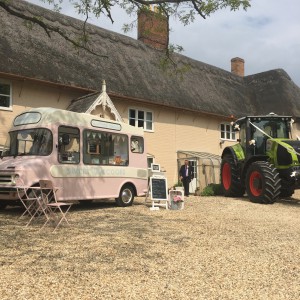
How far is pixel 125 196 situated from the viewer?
13492mm

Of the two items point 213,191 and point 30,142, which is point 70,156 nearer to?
point 30,142

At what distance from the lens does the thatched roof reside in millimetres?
17969

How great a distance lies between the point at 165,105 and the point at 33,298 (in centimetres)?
1841

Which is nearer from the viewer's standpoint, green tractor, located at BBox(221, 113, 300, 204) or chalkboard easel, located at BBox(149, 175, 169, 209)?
chalkboard easel, located at BBox(149, 175, 169, 209)

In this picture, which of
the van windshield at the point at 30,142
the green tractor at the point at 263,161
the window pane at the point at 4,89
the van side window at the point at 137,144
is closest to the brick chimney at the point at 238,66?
the green tractor at the point at 263,161

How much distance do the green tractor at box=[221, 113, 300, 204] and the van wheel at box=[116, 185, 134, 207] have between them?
167 inches

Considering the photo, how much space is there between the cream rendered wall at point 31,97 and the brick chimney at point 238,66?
67.9 feet

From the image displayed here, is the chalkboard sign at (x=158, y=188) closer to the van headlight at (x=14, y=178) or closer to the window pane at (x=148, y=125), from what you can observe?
the van headlight at (x=14, y=178)

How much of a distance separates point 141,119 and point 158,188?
30.7 ft

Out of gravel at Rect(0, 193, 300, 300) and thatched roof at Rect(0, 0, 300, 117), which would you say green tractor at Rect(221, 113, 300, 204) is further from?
thatched roof at Rect(0, 0, 300, 117)

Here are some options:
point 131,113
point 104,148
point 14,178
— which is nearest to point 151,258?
point 14,178

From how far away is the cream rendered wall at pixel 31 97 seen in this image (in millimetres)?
16641

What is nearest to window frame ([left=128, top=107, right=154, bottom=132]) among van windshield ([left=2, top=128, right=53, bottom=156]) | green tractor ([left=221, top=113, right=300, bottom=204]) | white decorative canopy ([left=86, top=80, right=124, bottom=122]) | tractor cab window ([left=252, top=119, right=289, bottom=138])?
white decorative canopy ([left=86, top=80, right=124, bottom=122])

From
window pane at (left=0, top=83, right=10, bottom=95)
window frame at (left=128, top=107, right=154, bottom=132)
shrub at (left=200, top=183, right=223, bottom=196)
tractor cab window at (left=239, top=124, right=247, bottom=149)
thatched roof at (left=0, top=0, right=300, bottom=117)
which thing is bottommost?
shrub at (left=200, top=183, right=223, bottom=196)
